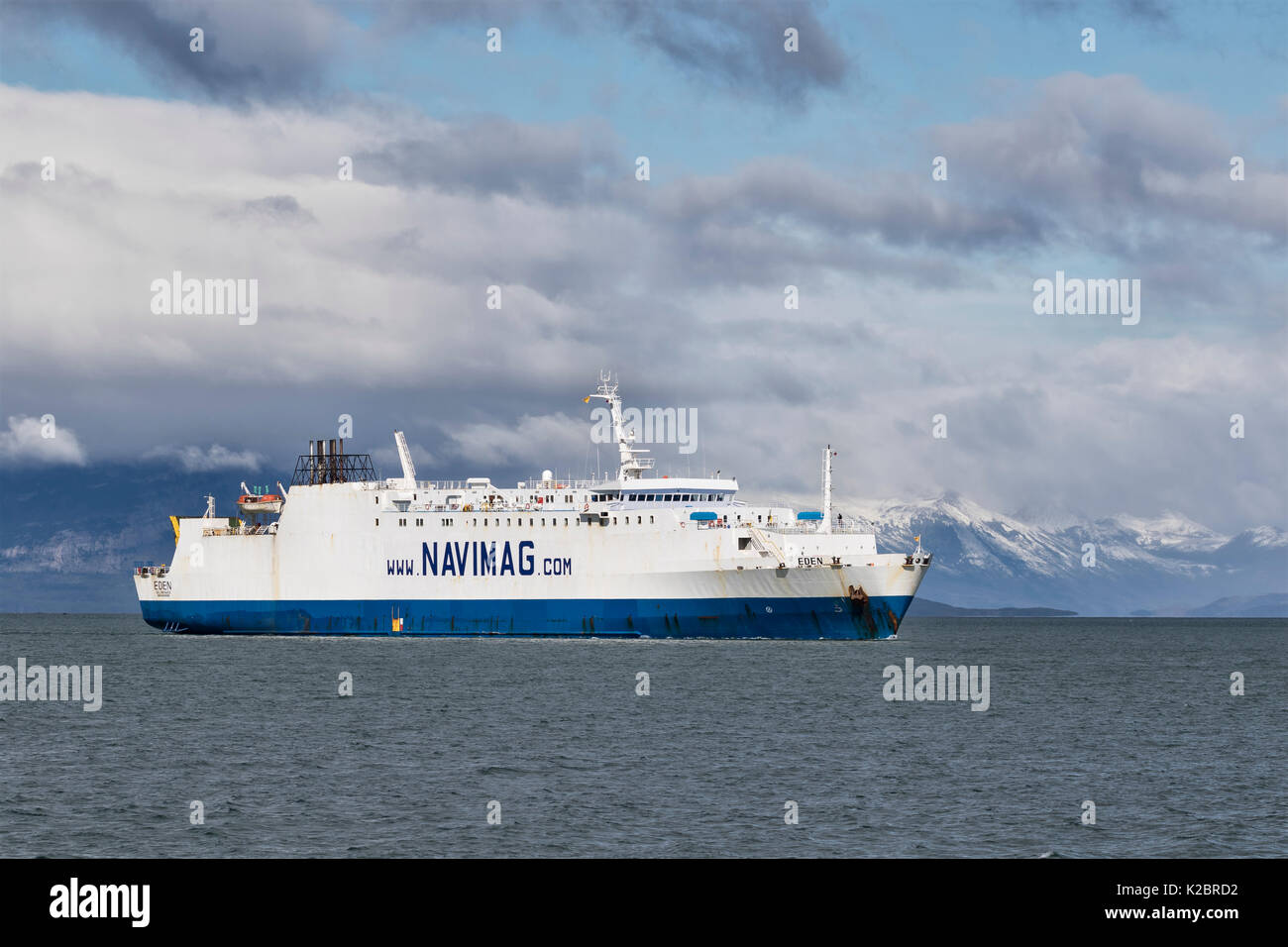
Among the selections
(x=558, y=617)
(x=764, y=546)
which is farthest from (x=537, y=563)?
(x=764, y=546)

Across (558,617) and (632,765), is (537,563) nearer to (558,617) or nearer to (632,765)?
(558,617)

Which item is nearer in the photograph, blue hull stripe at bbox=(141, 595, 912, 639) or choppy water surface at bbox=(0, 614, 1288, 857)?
choppy water surface at bbox=(0, 614, 1288, 857)

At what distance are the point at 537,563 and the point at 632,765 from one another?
4293cm

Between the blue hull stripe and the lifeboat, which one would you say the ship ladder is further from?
the lifeboat

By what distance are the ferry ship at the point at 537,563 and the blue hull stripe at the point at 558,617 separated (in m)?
0.09

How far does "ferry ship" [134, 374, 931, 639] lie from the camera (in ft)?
237

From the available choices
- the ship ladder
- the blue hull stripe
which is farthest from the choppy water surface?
the ship ladder

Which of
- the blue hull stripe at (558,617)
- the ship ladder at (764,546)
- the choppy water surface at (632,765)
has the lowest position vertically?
the choppy water surface at (632,765)

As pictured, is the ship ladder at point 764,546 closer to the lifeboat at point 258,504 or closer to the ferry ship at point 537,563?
the ferry ship at point 537,563

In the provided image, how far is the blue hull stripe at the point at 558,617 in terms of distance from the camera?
238 ft

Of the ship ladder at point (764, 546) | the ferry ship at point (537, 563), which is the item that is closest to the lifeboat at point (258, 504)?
the ferry ship at point (537, 563)

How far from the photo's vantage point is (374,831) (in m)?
26.9

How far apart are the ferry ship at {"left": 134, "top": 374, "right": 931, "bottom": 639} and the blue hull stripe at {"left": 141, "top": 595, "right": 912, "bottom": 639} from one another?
0.09m

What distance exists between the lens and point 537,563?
255ft
